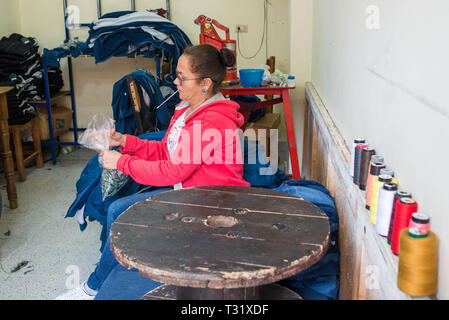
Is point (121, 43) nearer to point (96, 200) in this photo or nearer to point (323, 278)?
point (96, 200)

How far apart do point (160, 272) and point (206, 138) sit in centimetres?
86

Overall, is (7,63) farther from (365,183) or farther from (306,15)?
(365,183)

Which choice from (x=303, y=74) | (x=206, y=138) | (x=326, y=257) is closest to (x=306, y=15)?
(x=303, y=74)

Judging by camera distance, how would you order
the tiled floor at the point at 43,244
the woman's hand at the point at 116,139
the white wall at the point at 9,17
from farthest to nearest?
1. the white wall at the point at 9,17
2. the tiled floor at the point at 43,244
3. the woman's hand at the point at 116,139

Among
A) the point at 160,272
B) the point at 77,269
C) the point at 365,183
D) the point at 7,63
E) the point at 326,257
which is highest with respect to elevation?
the point at 7,63

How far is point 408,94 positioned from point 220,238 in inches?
23.6

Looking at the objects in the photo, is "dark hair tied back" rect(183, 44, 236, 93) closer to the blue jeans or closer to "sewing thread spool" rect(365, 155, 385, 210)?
the blue jeans

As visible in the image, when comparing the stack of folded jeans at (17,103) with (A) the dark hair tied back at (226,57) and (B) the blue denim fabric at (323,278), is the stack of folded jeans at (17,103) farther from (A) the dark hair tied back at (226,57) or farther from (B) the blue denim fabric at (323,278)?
(B) the blue denim fabric at (323,278)

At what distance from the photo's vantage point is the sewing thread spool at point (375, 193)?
1.06 meters

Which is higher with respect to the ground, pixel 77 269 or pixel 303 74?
pixel 303 74

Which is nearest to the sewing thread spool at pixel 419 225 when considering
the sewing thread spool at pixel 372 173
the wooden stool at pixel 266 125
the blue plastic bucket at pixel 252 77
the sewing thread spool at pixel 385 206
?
the sewing thread spool at pixel 385 206

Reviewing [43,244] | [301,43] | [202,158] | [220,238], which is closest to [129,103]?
[43,244]

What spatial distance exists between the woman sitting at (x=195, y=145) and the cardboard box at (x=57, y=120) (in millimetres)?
3153
